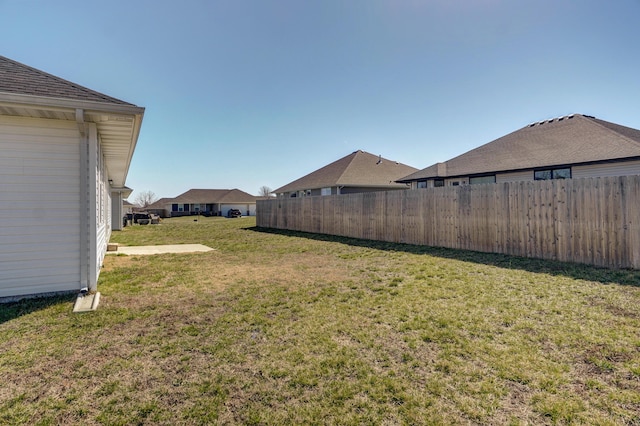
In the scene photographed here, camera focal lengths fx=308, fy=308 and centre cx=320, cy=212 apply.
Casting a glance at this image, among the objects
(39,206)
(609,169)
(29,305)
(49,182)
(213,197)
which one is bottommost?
(29,305)

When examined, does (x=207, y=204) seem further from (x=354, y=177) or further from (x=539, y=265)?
(x=539, y=265)

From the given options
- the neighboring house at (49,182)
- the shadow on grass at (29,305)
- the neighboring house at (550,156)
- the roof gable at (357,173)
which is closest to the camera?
the shadow on grass at (29,305)

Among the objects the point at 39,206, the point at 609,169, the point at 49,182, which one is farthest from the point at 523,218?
the point at 39,206

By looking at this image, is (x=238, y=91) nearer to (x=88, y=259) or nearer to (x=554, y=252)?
(x=88, y=259)

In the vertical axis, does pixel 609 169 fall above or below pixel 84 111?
below

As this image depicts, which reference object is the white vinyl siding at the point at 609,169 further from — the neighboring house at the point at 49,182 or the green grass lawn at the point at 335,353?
the neighboring house at the point at 49,182

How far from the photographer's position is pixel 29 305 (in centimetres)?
456

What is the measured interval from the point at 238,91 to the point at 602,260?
1359 cm

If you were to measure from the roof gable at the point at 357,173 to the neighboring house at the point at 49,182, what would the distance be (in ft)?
55.5

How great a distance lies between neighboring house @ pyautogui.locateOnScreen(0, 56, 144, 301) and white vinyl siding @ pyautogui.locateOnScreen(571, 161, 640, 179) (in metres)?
14.8

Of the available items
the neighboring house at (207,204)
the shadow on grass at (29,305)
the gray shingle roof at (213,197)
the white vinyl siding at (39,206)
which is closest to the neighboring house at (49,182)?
the white vinyl siding at (39,206)

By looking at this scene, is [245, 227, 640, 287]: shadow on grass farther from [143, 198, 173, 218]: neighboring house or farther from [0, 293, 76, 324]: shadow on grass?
[143, 198, 173, 218]: neighboring house

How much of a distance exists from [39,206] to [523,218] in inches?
398

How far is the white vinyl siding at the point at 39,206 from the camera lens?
4770mm
